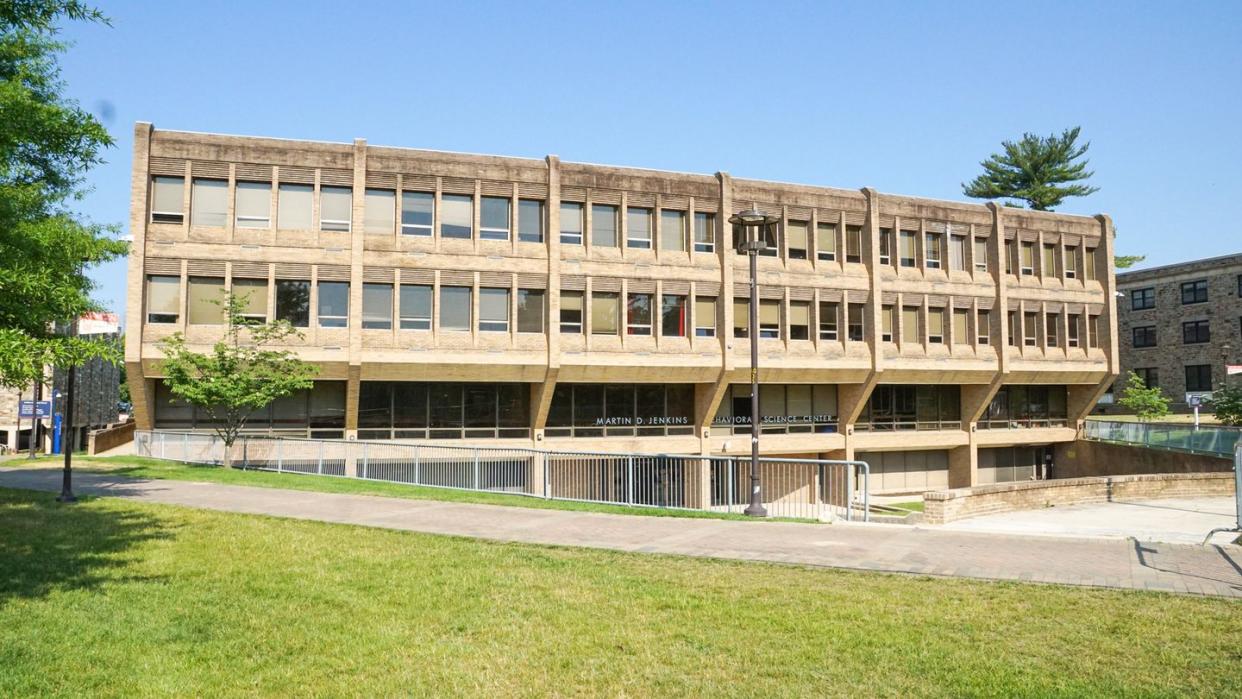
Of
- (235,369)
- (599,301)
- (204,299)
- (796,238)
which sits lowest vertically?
(235,369)

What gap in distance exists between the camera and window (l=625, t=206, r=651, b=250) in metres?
33.3

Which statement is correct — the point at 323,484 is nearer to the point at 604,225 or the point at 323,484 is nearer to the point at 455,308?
the point at 455,308

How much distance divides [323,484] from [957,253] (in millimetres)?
29503

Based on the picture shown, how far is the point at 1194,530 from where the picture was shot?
18359 mm

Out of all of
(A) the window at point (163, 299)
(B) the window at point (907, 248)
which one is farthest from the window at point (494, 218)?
(B) the window at point (907, 248)

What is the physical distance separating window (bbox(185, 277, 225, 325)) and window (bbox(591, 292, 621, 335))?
41.0ft

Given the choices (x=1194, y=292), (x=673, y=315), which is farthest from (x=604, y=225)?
(x=1194, y=292)

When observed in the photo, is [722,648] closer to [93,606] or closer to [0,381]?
[93,606]

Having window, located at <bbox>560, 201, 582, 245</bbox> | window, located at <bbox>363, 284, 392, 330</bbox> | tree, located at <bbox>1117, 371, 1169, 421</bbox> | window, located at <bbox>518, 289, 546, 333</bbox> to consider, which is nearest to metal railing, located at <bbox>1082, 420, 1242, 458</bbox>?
tree, located at <bbox>1117, 371, 1169, 421</bbox>

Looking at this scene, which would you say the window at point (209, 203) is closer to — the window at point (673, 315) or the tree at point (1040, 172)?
the window at point (673, 315)

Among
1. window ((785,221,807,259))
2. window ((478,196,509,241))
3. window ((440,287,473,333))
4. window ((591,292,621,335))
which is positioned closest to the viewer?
window ((440,287,473,333))

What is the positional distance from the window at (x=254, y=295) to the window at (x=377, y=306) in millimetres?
3240

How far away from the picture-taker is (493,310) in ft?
103

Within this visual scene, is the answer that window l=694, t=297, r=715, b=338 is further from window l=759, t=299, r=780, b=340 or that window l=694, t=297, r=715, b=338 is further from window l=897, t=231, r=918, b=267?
window l=897, t=231, r=918, b=267
